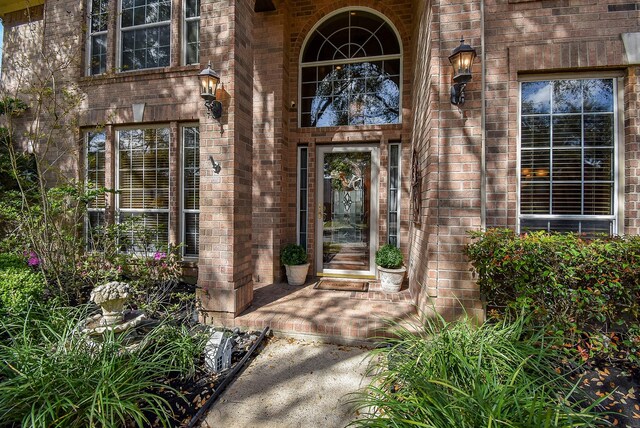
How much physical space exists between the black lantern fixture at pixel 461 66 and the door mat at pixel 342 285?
301 centimetres

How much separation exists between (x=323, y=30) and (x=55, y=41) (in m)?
4.98

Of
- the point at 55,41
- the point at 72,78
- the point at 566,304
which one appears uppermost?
the point at 55,41

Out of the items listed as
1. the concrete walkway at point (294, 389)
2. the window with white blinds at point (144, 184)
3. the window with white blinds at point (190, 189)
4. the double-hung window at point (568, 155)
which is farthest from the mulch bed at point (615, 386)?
the window with white blinds at point (144, 184)

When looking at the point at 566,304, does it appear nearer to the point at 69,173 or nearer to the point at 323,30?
the point at 323,30

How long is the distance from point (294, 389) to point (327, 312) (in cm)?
126

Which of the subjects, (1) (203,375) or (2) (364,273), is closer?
(1) (203,375)

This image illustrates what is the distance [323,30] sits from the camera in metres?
5.29

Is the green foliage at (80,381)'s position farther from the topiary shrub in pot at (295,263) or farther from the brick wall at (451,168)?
the brick wall at (451,168)

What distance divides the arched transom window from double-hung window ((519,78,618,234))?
2090mm

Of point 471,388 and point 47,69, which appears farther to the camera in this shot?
point 47,69

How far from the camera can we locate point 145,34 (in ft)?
17.0

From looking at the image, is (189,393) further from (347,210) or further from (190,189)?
(347,210)

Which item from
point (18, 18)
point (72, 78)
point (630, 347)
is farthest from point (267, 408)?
point (18, 18)

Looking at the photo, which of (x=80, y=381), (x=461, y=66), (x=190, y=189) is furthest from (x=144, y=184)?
(x=461, y=66)
